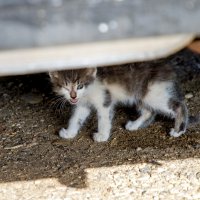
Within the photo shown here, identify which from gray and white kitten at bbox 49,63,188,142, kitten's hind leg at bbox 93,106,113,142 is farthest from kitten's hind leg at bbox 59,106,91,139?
kitten's hind leg at bbox 93,106,113,142

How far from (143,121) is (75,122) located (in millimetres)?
528

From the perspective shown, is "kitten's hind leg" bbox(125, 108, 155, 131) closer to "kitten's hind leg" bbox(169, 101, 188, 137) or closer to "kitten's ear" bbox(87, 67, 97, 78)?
"kitten's hind leg" bbox(169, 101, 188, 137)

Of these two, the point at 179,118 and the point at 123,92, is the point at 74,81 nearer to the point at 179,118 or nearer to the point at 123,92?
the point at 123,92

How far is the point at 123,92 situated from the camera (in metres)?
4.09

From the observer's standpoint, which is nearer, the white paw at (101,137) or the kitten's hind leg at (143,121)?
the white paw at (101,137)

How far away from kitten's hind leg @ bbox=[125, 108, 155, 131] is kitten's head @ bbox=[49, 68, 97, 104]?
48cm

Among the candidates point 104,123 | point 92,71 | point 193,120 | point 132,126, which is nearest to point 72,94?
point 92,71

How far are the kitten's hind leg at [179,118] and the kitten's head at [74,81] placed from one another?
0.64 m

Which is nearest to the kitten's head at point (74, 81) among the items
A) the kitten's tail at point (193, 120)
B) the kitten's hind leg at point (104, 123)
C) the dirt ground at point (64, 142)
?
the kitten's hind leg at point (104, 123)

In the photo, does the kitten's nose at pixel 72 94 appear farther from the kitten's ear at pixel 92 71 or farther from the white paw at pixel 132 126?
the white paw at pixel 132 126

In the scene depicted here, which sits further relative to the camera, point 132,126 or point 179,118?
point 132,126

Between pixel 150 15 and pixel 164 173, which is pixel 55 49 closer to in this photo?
pixel 150 15

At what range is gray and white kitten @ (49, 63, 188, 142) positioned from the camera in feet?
12.8

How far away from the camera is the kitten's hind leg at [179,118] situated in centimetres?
400
